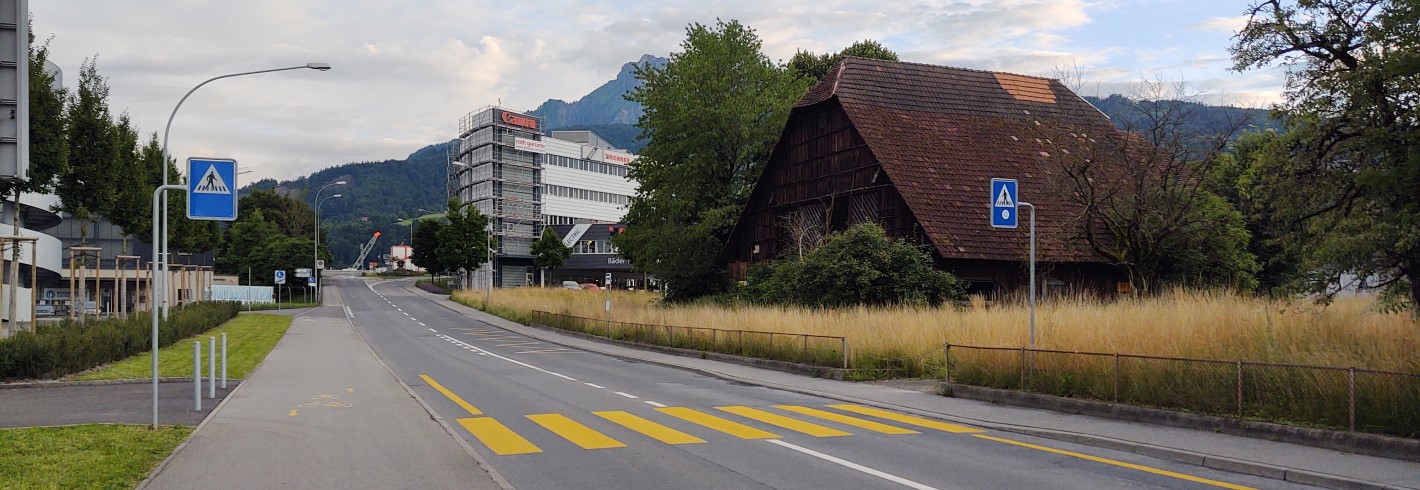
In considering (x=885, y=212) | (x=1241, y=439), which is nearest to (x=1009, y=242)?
(x=885, y=212)

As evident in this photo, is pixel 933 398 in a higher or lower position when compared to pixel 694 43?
lower

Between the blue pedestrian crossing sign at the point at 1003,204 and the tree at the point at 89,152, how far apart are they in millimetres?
25724

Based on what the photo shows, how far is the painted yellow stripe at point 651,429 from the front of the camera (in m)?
13.3

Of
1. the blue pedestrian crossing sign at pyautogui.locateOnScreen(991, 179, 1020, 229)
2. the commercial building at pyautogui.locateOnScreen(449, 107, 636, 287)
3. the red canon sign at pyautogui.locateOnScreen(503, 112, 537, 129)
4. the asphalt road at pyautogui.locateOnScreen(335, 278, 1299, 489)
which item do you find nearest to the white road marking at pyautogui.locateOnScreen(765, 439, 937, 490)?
the asphalt road at pyautogui.locateOnScreen(335, 278, 1299, 489)

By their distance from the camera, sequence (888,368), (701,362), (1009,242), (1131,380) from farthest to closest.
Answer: (1009,242) < (701,362) < (888,368) < (1131,380)

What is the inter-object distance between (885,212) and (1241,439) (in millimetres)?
28982

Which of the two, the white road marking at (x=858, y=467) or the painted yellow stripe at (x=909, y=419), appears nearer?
the white road marking at (x=858, y=467)

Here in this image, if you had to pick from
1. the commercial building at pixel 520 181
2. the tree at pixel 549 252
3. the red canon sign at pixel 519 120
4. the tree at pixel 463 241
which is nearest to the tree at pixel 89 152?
the tree at pixel 463 241

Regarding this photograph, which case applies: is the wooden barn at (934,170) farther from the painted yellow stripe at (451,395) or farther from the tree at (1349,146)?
the tree at (1349,146)

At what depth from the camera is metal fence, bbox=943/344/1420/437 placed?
11.4m

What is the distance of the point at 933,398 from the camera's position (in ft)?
61.1

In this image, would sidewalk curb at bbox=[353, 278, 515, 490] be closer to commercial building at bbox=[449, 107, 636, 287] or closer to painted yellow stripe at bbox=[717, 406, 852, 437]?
painted yellow stripe at bbox=[717, 406, 852, 437]

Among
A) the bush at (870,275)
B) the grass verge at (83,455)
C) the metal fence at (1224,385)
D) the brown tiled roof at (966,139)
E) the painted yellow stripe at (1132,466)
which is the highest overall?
the brown tiled roof at (966,139)

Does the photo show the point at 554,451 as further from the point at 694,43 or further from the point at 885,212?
the point at 694,43
